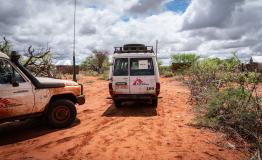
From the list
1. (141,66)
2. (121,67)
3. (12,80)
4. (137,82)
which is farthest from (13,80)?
(141,66)

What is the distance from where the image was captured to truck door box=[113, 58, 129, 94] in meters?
10.8

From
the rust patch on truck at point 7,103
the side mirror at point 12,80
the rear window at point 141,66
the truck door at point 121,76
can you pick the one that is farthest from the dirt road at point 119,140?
the rear window at point 141,66

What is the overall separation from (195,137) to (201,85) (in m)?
6.15

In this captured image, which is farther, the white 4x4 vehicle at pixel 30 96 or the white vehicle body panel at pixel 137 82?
the white vehicle body panel at pixel 137 82

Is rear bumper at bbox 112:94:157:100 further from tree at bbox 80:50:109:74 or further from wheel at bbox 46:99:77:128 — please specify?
tree at bbox 80:50:109:74

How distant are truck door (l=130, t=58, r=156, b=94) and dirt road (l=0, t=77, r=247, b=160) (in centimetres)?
96

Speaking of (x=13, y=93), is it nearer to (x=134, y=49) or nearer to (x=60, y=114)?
(x=60, y=114)

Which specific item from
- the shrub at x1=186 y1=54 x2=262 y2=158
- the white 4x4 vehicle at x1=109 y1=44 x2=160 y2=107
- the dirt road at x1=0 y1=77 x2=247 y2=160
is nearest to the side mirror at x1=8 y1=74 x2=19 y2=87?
the dirt road at x1=0 y1=77 x2=247 y2=160

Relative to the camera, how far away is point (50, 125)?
844 centimetres

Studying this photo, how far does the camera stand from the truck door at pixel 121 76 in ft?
35.4

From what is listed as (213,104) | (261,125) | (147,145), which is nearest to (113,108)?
(213,104)

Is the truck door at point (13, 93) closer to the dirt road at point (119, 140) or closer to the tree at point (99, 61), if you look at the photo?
the dirt road at point (119, 140)

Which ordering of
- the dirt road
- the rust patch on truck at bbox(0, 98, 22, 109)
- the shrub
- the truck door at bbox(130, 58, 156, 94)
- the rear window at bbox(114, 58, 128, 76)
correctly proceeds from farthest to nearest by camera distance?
the rear window at bbox(114, 58, 128, 76) → the truck door at bbox(130, 58, 156, 94) → the rust patch on truck at bbox(0, 98, 22, 109) → the shrub → the dirt road

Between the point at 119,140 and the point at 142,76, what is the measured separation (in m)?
4.07
